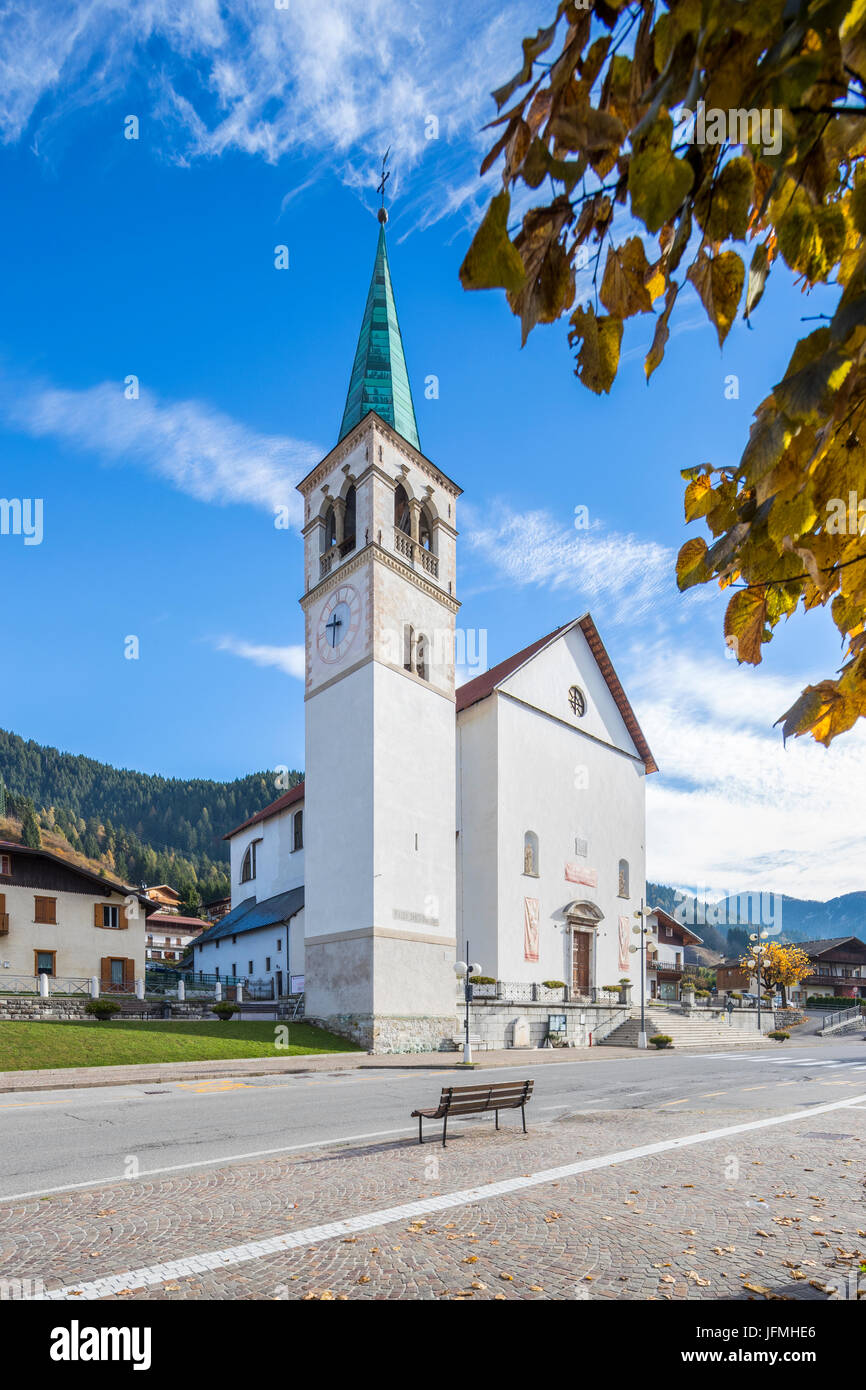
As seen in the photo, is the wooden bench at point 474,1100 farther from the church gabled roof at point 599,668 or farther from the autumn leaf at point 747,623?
the church gabled roof at point 599,668

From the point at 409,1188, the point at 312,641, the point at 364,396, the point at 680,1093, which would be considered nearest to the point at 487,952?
the point at 312,641

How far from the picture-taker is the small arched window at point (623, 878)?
4741 cm

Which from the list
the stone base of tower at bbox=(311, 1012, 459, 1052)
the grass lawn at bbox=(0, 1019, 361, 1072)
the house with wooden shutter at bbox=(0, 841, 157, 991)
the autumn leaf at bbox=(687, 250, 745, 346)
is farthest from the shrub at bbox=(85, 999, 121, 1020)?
the autumn leaf at bbox=(687, 250, 745, 346)

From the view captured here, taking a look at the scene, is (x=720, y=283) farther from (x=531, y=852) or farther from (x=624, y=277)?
(x=531, y=852)

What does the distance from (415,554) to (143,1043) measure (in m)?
20.5

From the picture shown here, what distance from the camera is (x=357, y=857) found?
105 feet

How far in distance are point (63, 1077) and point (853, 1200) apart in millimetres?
17871

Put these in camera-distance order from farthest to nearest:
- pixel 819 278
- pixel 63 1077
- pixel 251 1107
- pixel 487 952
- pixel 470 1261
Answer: pixel 487 952 → pixel 63 1077 → pixel 251 1107 → pixel 470 1261 → pixel 819 278

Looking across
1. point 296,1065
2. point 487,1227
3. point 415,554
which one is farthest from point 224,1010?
point 487,1227

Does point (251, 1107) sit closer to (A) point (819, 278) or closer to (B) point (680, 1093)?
(B) point (680, 1093)

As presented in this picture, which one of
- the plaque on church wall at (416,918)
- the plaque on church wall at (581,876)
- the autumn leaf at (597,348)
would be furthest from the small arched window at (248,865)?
the autumn leaf at (597,348)

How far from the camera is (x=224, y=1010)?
1407 inches

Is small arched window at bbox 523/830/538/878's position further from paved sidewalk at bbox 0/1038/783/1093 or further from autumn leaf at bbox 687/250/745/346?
autumn leaf at bbox 687/250/745/346

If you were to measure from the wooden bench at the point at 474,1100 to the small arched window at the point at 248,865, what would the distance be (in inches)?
1809
